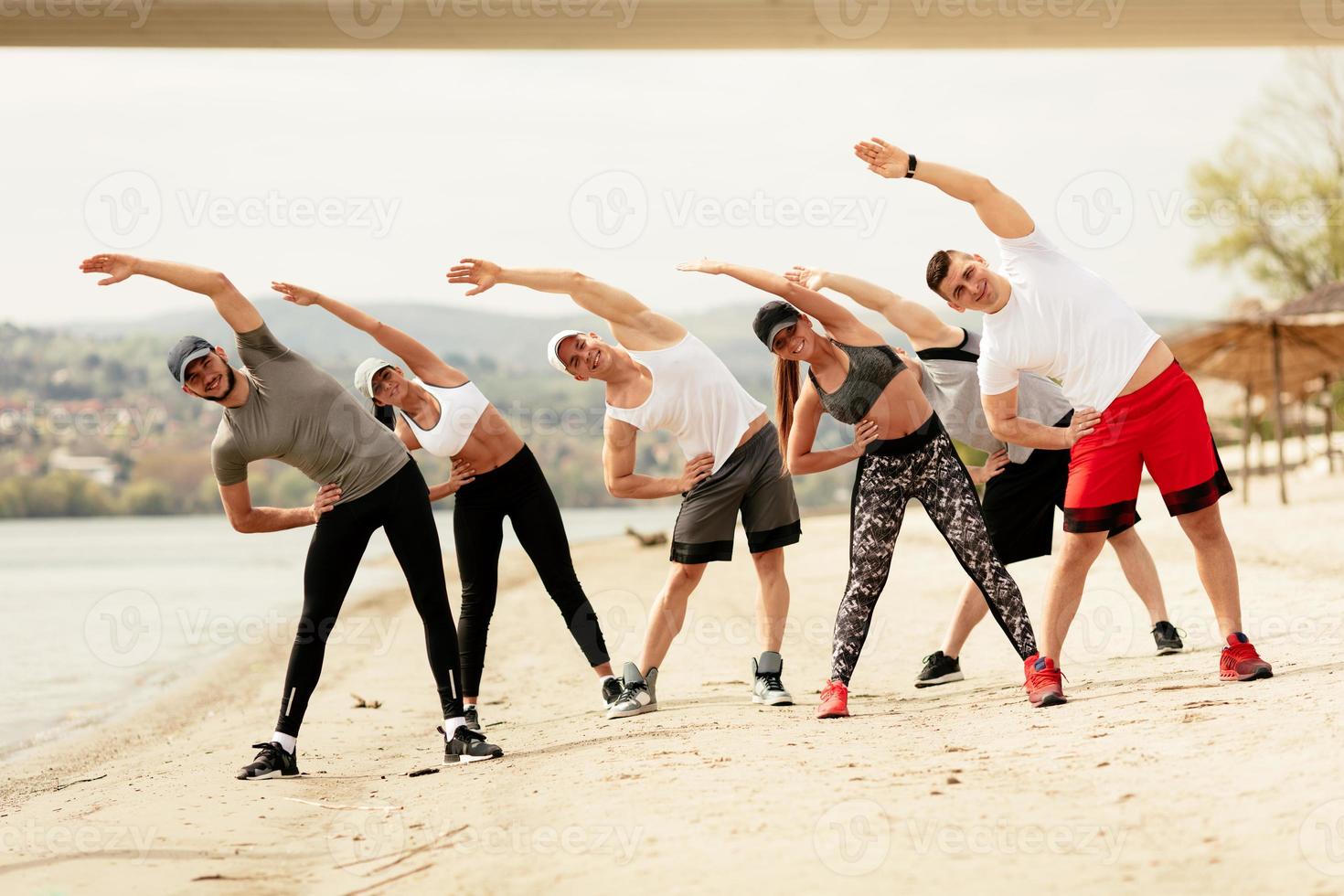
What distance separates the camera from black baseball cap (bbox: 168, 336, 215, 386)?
4828mm

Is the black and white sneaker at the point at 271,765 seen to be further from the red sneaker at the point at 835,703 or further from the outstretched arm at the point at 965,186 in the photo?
the outstretched arm at the point at 965,186

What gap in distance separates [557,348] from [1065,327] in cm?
226

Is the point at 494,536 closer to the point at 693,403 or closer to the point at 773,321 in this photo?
the point at 693,403

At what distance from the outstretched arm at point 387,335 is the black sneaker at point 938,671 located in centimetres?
309

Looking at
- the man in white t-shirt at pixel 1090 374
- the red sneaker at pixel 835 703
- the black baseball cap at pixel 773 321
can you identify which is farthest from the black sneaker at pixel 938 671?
the black baseball cap at pixel 773 321

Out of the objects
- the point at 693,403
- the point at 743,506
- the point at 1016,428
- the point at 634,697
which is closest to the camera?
the point at 1016,428

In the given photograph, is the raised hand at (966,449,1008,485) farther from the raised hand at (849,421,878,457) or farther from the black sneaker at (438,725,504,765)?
the black sneaker at (438,725,504,765)

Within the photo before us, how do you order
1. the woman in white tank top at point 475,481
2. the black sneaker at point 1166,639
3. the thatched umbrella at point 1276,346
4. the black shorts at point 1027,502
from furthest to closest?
1. the thatched umbrella at point 1276,346
2. the black sneaker at point 1166,639
3. the black shorts at point 1027,502
4. the woman in white tank top at point 475,481

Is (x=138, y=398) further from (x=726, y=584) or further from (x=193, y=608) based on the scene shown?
(x=726, y=584)

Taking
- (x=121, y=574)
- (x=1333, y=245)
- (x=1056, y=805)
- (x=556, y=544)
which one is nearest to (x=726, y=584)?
(x=556, y=544)

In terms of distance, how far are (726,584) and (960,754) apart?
40.9ft

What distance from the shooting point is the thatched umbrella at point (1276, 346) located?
1847cm

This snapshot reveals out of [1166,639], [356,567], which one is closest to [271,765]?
[356,567]

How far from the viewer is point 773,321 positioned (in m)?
5.34
